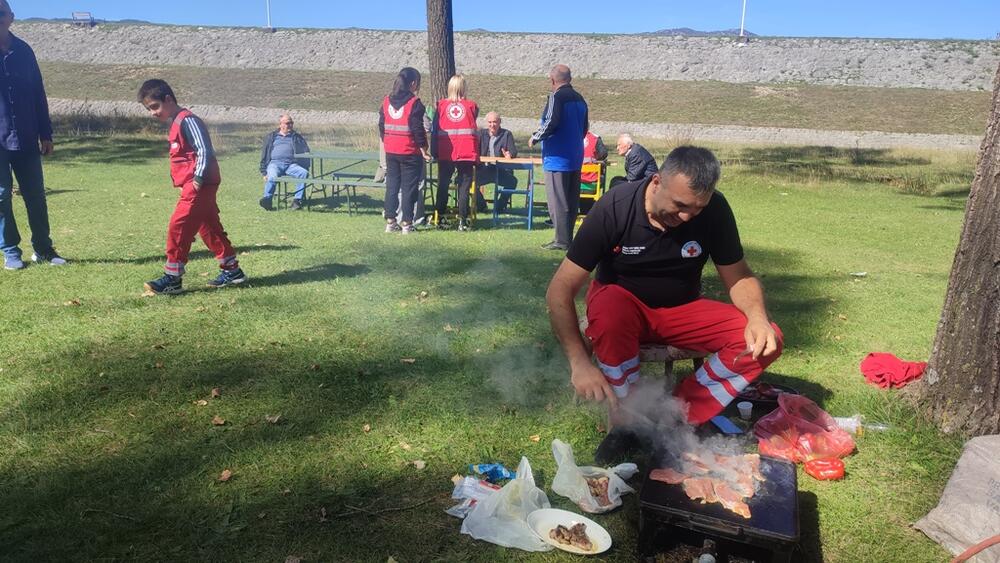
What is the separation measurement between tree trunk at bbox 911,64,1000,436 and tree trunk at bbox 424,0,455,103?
9.49m

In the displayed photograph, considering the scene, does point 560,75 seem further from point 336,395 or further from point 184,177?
point 336,395

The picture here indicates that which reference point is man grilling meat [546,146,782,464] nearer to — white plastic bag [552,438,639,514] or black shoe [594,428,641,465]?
black shoe [594,428,641,465]

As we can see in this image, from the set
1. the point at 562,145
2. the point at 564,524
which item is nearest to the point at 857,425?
the point at 564,524

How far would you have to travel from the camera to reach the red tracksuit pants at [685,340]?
3354 millimetres

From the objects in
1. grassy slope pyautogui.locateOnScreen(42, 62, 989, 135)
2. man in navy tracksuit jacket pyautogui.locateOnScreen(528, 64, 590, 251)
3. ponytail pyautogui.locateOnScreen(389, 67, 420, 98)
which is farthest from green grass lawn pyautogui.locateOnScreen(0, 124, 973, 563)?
grassy slope pyautogui.locateOnScreen(42, 62, 989, 135)

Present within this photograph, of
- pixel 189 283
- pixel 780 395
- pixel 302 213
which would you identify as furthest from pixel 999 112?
pixel 302 213

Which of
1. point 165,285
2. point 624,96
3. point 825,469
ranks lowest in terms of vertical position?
point 825,469

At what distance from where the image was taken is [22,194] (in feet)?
21.0

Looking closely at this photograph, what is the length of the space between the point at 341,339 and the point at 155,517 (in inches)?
83.3

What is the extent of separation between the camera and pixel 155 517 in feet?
9.45

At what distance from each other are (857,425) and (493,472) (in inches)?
79.3

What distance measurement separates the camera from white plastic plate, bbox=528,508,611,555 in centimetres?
272

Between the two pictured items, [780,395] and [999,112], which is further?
[780,395]

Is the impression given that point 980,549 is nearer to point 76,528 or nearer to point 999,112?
point 999,112
